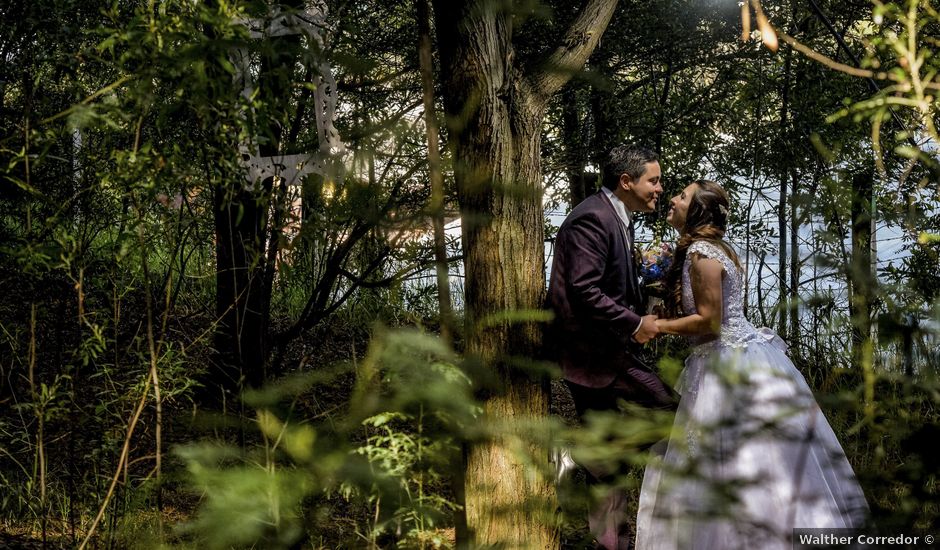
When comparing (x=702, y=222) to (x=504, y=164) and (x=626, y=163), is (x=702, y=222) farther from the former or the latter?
(x=504, y=164)

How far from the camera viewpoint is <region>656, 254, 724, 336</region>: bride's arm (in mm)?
4066

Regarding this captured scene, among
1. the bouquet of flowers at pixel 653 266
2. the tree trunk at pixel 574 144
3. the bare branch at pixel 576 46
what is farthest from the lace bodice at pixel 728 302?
the tree trunk at pixel 574 144

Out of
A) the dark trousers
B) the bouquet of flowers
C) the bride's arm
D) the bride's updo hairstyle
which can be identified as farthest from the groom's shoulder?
the dark trousers

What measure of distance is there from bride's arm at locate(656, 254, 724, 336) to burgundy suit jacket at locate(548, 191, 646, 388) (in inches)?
7.9

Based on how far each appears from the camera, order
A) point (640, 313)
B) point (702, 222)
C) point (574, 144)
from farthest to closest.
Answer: point (574, 144) → point (640, 313) → point (702, 222)

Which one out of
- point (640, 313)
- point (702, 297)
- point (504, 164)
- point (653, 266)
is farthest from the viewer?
point (653, 266)

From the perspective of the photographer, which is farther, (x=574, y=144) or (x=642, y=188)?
(x=574, y=144)

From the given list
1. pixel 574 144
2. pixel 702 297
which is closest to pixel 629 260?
pixel 702 297

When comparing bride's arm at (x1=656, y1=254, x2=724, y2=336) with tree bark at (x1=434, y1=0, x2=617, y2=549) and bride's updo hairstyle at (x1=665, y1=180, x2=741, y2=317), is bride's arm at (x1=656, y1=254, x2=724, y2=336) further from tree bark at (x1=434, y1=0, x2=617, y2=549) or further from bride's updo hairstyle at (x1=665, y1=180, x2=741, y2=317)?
tree bark at (x1=434, y1=0, x2=617, y2=549)

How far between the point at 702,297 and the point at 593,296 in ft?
1.59

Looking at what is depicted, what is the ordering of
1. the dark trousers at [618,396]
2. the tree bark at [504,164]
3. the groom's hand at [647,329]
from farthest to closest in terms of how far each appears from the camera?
the dark trousers at [618,396], the groom's hand at [647,329], the tree bark at [504,164]

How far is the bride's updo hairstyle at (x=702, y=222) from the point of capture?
13.9 feet

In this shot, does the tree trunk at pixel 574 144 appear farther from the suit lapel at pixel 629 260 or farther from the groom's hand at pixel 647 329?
the groom's hand at pixel 647 329

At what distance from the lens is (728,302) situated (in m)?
4.30
